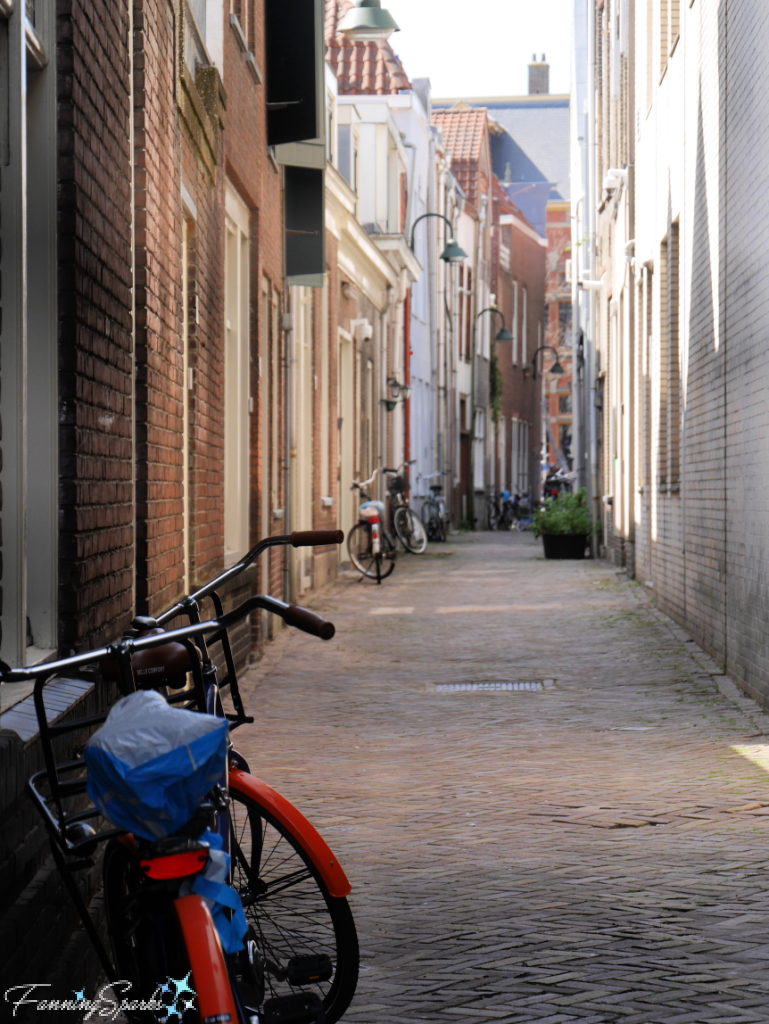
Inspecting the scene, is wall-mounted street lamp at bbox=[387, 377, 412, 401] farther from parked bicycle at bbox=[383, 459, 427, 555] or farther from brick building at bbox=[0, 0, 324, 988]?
brick building at bbox=[0, 0, 324, 988]

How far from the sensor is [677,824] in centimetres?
538

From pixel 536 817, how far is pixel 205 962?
3315 mm

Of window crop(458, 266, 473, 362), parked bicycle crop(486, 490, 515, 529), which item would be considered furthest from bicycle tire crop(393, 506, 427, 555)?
parked bicycle crop(486, 490, 515, 529)

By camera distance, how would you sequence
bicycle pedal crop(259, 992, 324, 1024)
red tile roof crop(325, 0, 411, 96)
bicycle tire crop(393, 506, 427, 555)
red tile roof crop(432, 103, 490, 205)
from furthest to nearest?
1. red tile roof crop(432, 103, 490, 205)
2. red tile roof crop(325, 0, 411, 96)
3. bicycle tire crop(393, 506, 427, 555)
4. bicycle pedal crop(259, 992, 324, 1024)

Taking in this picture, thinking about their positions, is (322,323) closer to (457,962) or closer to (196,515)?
(196,515)

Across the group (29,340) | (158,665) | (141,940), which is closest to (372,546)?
(29,340)

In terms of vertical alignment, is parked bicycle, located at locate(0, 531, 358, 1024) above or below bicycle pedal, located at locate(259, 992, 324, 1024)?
above

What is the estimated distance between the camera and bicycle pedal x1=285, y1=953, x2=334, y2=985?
312cm

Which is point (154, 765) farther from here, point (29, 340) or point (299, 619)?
point (29, 340)

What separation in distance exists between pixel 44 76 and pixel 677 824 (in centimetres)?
357

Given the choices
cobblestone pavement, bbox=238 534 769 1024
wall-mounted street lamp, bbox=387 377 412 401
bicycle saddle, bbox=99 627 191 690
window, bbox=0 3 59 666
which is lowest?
cobblestone pavement, bbox=238 534 769 1024

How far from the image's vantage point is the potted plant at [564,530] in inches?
892

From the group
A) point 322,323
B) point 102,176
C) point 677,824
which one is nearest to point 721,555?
point 677,824

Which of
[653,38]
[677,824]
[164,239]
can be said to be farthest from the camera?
[653,38]
